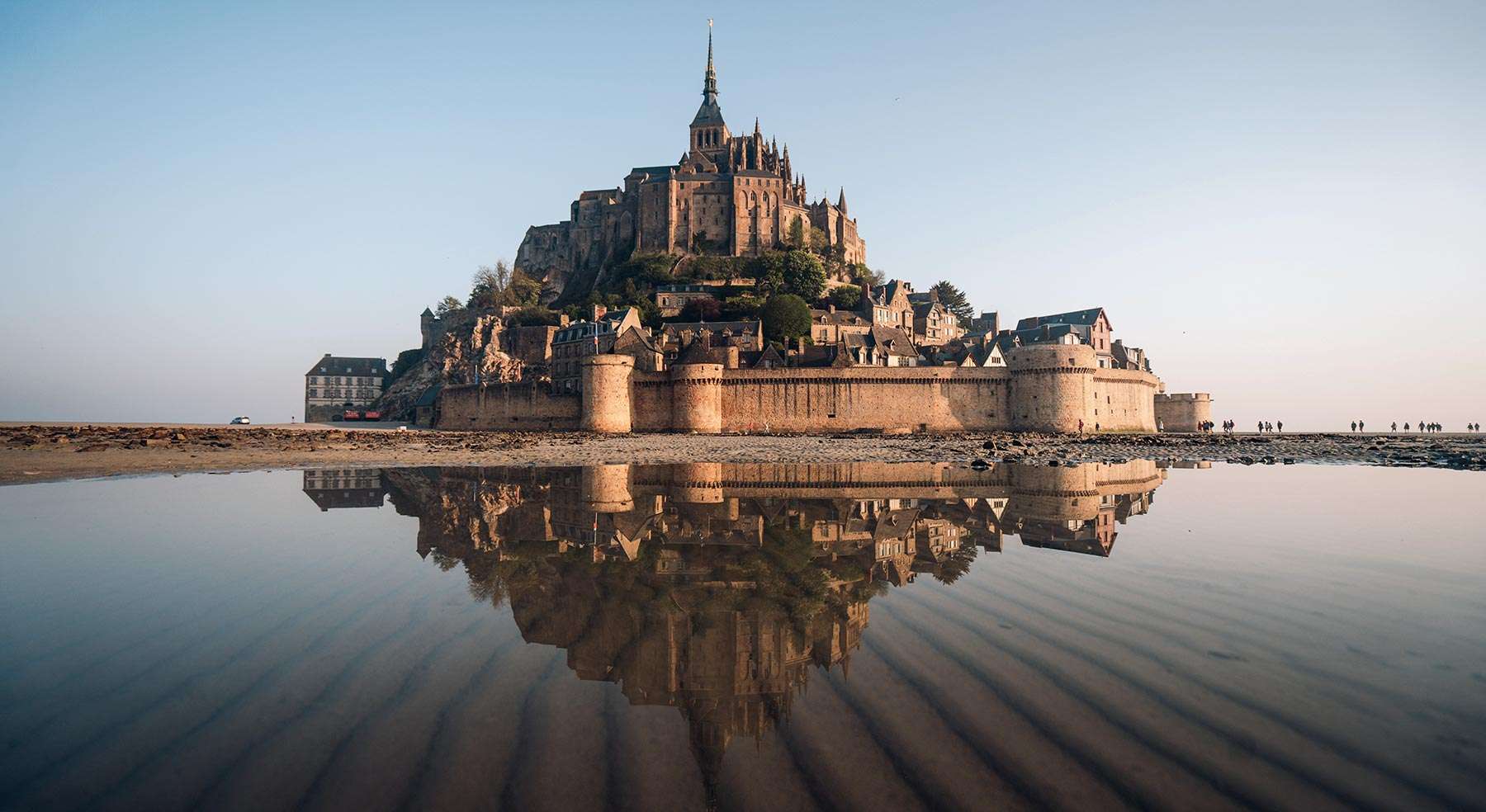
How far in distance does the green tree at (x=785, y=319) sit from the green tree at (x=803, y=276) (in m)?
6.24

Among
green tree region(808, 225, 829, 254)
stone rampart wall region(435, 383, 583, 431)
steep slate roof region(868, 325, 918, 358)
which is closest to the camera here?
stone rampart wall region(435, 383, 583, 431)

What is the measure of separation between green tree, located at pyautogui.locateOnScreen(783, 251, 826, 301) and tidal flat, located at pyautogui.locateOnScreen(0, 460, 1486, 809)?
48361 mm

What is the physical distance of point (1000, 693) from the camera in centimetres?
461

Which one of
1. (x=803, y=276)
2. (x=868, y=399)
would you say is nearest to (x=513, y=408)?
(x=868, y=399)

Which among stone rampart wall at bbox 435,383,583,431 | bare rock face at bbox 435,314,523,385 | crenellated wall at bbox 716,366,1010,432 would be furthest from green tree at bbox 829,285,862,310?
bare rock face at bbox 435,314,523,385

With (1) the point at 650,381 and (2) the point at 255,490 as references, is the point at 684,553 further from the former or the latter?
(1) the point at 650,381

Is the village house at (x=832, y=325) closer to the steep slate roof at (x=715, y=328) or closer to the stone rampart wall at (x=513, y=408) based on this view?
the steep slate roof at (x=715, y=328)

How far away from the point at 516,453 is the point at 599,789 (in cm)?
2609

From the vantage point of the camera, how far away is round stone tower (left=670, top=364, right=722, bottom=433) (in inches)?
1652

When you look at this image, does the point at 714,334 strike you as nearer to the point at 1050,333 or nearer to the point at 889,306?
the point at 889,306

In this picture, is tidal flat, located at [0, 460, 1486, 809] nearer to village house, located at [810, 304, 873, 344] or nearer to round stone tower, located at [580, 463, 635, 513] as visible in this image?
round stone tower, located at [580, 463, 635, 513]

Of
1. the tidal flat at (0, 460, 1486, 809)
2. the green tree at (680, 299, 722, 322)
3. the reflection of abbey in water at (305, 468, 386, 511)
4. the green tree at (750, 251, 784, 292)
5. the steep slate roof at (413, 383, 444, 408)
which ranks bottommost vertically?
the tidal flat at (0, 460, 1486, 809)

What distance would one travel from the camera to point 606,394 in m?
42.5

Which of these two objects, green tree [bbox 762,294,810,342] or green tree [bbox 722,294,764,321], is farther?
green tree [bbox 722,294,764,321]
